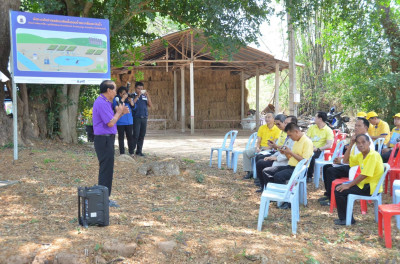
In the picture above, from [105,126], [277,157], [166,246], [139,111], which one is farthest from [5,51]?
[166,246]

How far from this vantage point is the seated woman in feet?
16.1

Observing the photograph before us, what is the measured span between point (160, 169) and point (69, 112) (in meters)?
4.03

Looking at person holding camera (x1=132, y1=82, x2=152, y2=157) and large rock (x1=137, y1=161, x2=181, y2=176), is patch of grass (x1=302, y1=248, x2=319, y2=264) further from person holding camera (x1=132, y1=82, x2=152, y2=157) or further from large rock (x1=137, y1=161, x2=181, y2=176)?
person holding camera (x1=132, y1=82, x2=152, y2=157)

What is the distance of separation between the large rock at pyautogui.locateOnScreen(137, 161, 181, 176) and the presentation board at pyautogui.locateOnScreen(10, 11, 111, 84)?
2203 mm

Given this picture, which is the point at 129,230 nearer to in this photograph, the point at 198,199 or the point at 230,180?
the point at 198,199

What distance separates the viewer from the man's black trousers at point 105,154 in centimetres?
515

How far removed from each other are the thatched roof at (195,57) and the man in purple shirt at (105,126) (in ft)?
32.8

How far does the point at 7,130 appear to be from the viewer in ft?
Answer: 29.5

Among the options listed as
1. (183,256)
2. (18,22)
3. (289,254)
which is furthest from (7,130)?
(289,254)

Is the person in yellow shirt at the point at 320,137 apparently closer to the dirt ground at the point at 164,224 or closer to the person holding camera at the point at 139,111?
the dirt ground at the point at 164,224

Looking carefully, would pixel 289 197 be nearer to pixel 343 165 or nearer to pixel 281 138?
pixel 343 165

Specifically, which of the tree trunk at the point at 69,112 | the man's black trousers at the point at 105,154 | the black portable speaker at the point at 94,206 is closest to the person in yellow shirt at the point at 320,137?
the man's black trousers at the point at 105,154

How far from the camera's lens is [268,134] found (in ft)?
25.8

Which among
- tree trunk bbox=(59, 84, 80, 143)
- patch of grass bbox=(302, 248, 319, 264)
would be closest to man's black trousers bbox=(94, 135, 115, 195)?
patch of grass bbox=(302, 248, 319, 264)
